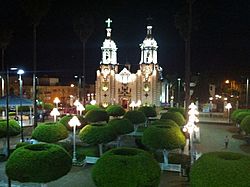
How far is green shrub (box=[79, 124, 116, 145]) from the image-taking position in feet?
85.8

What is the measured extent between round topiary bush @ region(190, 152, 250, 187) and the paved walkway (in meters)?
7.07

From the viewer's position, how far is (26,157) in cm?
1670

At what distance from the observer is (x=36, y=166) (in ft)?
53.8

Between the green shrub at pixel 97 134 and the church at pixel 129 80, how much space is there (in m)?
52.4

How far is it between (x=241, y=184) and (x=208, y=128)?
115ft

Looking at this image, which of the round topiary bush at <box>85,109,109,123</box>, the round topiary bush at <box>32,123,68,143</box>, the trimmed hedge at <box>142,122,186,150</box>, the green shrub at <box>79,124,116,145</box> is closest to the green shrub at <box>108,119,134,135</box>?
the green shrub at <box>79,124,116,145</box>

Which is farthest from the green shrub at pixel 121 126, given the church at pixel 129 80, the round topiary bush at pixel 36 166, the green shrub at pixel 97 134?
the church at pixel 129 80

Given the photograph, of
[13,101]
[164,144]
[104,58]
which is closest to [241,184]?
[164,144]

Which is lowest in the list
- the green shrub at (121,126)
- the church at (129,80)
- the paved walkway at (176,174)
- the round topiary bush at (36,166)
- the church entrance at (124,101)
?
the paved walkway at (176,174)

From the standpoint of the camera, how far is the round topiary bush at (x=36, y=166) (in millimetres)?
16422

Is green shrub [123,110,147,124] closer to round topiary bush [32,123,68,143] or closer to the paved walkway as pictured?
the paved walkway

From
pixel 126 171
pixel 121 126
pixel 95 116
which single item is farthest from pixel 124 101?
pixel 126 171

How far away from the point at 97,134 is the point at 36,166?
998 centimetres

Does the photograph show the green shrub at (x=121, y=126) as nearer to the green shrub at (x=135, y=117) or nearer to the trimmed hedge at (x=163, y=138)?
the trimmed hedge at (x=163, y=138)
